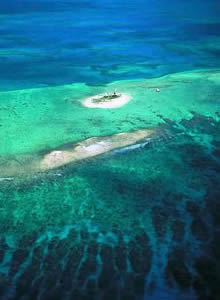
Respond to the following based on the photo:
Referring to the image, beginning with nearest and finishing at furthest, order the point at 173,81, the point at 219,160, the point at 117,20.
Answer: the point at 219,160 < the point at 173,81 < the point at 117,20

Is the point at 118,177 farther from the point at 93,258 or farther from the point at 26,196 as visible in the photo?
the point at 93,258

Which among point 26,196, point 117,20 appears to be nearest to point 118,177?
point 26,196

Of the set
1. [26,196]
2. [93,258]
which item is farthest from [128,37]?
[93,258]

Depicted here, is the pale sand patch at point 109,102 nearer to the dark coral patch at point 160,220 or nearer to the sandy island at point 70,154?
the sandy island at point 70,154

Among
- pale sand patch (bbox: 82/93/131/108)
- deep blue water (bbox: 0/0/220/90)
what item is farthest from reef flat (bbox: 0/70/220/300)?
deep blue water (bbox: 0/0/220/90)

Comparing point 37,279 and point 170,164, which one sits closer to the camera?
point 37,279

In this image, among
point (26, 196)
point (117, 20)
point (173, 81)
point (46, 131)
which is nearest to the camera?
point (26, 196)

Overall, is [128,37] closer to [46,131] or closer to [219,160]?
[46,131]

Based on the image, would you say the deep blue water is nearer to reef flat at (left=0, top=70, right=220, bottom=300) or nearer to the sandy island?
reef flat at (left=0, top=70, right=220, bottom=300)

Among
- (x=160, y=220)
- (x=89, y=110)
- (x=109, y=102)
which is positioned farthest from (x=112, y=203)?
(x=109, y=102)
